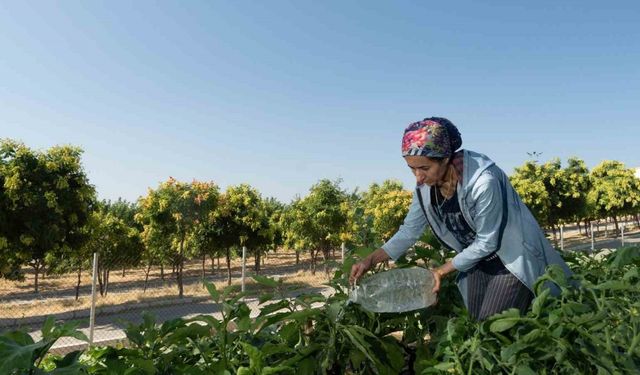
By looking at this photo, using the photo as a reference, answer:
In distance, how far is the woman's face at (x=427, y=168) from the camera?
1.71 metres

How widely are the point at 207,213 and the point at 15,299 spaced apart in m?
7.57

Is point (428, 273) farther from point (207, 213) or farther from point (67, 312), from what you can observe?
point (207, 213)

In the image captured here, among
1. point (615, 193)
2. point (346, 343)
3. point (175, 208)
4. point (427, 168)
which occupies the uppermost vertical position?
point (615, 193)

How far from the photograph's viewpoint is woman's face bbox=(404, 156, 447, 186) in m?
1.71

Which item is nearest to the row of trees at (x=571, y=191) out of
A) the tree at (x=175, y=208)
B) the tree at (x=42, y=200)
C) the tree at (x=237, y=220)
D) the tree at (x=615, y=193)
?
the tree at (x=615, y=193)

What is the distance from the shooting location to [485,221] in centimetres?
165

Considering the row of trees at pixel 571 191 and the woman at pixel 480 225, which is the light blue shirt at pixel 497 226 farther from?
the row of trees at pixel 571 191

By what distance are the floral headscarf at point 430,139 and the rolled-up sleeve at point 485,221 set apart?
0.54 ft

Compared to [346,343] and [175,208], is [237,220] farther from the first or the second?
[346,343]

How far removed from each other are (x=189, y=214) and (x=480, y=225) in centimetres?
1712

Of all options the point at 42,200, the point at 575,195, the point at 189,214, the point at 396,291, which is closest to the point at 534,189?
the point at 575,195

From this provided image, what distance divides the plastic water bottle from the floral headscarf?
40cm

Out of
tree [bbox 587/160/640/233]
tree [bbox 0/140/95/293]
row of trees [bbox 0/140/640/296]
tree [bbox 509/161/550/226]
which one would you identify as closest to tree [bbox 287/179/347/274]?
row of trees [bbox 0/140/640/296]

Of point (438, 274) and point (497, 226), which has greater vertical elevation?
point (497, 226)
